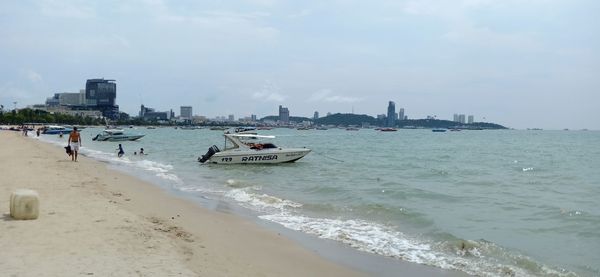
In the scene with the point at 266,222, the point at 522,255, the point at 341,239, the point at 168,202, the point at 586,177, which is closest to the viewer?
the point at 522,255

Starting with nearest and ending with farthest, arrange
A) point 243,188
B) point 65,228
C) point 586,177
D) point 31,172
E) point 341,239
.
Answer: point 65,228
point 341,239
point 31,172
point 243,188
point 586,177

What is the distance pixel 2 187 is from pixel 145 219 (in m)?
5.62

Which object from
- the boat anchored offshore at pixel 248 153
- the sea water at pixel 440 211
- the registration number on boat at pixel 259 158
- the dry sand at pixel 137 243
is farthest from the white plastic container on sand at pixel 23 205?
the registration number on boat at pixel 259 158

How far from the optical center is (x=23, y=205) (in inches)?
400

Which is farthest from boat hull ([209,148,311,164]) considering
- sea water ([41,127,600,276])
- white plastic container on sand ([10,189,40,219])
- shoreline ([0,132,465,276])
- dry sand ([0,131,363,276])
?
white plastic container on sand ([10,189,40,219])

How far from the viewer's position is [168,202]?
1683 centimetres

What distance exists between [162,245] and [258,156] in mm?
26137

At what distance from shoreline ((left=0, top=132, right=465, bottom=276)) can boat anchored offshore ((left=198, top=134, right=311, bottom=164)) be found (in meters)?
19.6

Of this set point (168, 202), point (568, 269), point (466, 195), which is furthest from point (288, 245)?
point (466, 195)

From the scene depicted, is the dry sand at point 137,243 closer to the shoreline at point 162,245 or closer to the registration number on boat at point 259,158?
the shoreline at point 162,245

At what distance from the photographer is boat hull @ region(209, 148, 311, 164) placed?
114ft

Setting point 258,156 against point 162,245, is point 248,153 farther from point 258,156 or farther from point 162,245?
→ point 162,245

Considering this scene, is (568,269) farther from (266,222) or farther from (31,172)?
(31,172)

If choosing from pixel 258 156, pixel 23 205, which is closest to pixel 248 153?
pixel 258 156
